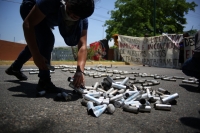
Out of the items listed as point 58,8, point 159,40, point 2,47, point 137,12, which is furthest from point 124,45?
point 137,12

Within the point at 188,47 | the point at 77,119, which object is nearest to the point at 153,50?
the point at 188,47

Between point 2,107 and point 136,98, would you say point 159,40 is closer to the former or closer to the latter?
point 136,98

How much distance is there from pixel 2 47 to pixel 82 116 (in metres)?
15.7

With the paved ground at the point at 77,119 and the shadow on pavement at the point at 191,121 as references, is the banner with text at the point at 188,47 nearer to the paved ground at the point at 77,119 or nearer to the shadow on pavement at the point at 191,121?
the paved ground at the point at 77,119

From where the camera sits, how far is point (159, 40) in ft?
41.7

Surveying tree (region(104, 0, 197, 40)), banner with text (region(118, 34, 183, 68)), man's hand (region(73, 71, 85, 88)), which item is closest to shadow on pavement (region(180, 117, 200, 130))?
man's hand (region(73, 71, 85, 88))

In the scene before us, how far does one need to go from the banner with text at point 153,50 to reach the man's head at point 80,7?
11.0 metres

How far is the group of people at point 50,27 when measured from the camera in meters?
1.99

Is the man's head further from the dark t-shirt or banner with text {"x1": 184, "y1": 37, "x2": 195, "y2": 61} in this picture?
banner with text {"x1": 184, "y1": 37, "x2": 195, "y2": 61}

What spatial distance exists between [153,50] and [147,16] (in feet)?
53.8

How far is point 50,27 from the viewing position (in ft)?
9.56

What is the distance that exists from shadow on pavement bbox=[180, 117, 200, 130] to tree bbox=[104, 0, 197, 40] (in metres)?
25.7

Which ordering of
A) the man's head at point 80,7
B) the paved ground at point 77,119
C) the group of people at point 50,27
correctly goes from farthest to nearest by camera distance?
1. the group of people at point 50,27
2. the man's head at point 80,7
3. the paved ground at point 77,119

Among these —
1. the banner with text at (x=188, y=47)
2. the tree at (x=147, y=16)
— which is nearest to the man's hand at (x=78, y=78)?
the banner with text at (x=188, y=47)
